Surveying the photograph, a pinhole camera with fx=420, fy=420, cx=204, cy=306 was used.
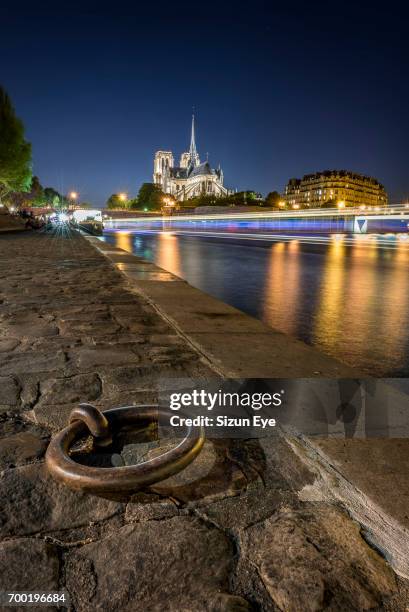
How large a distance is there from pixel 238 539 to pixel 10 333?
11.1 ft

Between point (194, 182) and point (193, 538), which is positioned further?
point (194, 182)

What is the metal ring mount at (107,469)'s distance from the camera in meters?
1.69

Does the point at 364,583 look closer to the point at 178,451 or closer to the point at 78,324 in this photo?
A: the point at 178,451

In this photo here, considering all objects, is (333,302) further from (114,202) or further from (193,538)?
(114,202)

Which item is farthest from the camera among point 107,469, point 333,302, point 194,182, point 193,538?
point 194,182

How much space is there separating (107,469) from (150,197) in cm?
16783

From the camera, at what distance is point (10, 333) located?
13.6ft

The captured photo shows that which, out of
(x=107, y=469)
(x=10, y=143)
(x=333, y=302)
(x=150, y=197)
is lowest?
(x=333, y=302)

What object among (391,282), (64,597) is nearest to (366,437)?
(64,597)

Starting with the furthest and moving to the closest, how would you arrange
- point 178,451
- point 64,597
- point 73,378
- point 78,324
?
point 78,324, point 73,378, point 178,451, point 64,597

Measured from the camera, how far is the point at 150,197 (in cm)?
16275

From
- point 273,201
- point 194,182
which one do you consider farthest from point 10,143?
point 194,182

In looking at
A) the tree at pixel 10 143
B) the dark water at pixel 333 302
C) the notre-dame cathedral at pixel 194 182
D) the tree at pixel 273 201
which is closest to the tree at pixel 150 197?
the notre-dame cathedral at pixel 194 182

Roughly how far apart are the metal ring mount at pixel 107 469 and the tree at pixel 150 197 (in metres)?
160
